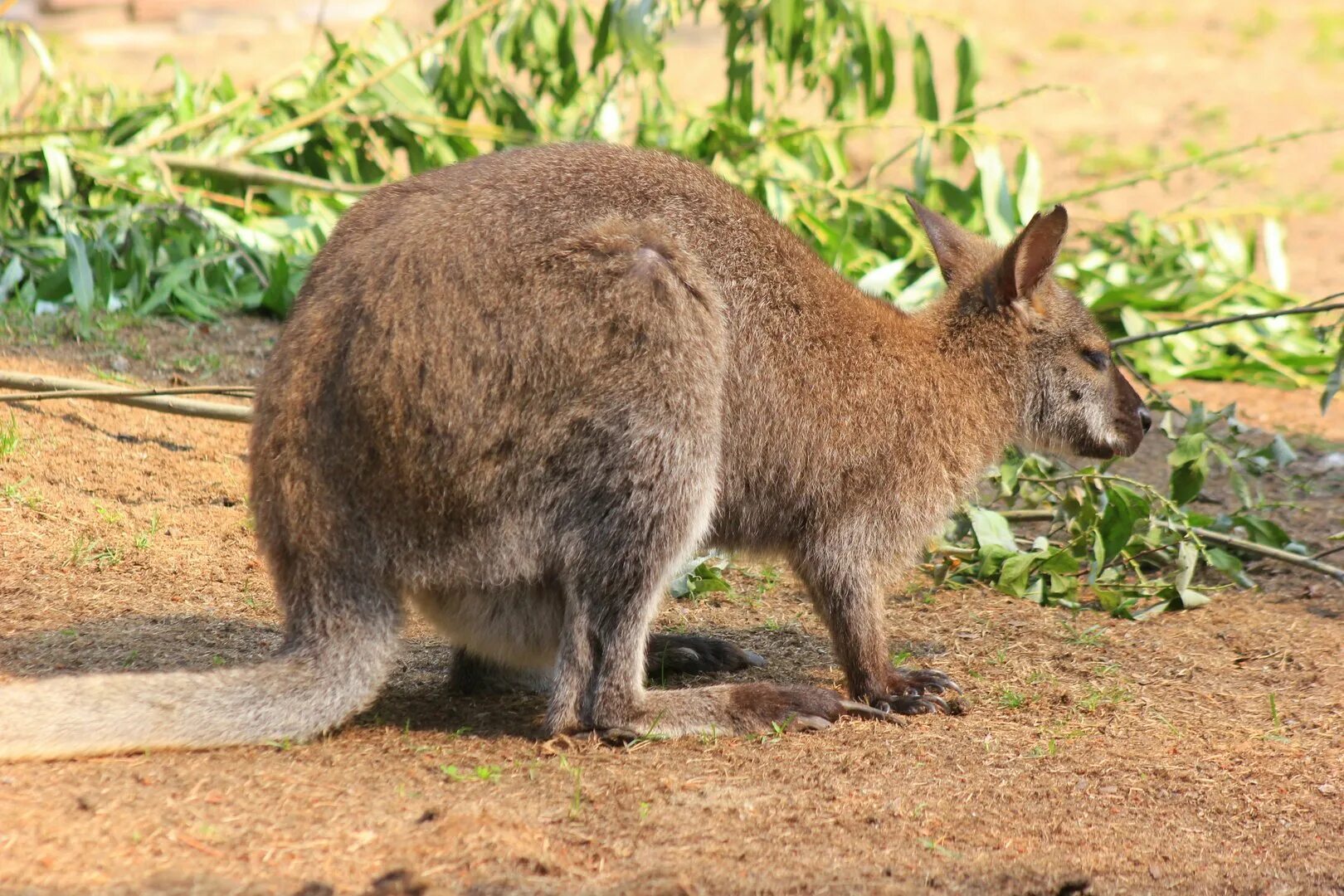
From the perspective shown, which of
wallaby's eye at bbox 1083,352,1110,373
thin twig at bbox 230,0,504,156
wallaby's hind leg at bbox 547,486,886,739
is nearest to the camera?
wallaby's hind leg at bbox 547,486,886,739

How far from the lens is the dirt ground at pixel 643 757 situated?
9.98ft

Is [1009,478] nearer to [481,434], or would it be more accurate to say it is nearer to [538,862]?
[481,434]

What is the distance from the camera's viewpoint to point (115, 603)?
4500mm

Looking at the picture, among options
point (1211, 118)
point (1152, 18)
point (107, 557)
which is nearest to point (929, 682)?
point (107, 557)

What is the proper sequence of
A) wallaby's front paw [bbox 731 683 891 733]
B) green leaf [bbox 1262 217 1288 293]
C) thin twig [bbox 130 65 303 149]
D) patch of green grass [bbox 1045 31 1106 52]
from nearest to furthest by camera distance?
wallaby's front paw [bbox 731 683 891 733] < thin twig [bbox 130 65 303 149] < green leaf [bbox 1262 217 1288 293] < patch of green grass [bbox 1045 31 1106 52]

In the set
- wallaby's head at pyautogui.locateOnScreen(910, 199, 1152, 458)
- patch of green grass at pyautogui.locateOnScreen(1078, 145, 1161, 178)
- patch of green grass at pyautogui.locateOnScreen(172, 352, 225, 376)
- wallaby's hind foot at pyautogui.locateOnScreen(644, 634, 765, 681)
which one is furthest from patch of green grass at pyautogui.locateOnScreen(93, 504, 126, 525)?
patch of green grass at pyautogui.locateOnScreen(1078, 145, 1161, 178)

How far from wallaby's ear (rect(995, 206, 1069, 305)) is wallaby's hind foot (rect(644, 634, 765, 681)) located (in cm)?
138

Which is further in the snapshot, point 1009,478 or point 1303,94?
point 1303,94

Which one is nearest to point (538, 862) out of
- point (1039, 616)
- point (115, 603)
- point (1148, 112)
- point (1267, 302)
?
point (115, 603)

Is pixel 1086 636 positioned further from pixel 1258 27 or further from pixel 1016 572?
pixel 1258 27

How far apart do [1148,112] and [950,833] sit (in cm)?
971

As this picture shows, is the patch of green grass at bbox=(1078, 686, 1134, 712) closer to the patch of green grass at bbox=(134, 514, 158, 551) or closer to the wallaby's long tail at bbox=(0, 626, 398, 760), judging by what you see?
the wallaby's long tail at bbox=(0, 626, 398, 760)

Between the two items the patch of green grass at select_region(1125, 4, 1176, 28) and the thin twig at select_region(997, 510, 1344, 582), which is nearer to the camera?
the thin twig at select_region(997, 510, 1344, 582)

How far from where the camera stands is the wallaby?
363cm
